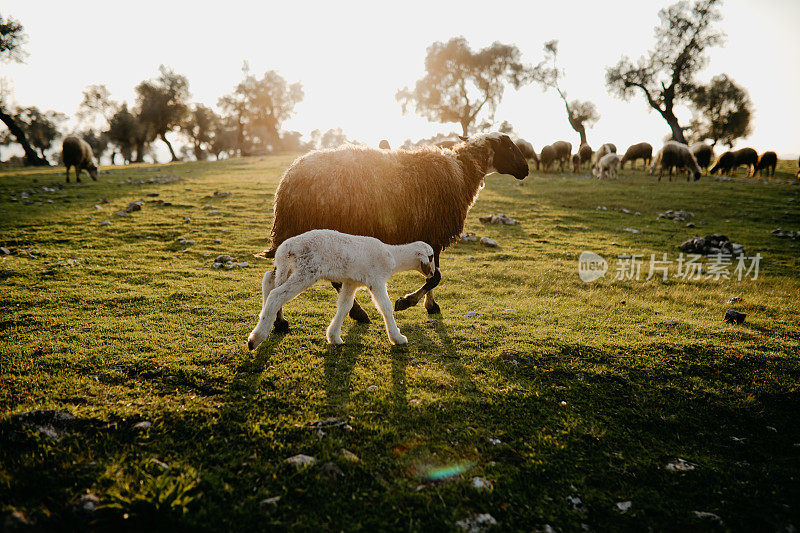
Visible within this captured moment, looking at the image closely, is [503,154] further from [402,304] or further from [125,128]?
[125,128]

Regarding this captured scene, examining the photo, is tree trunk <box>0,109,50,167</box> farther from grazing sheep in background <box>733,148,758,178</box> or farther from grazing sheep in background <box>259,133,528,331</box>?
grazing sheep in background <box>733,148,758,178</box>

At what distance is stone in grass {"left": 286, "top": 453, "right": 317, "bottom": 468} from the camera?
9.42ft

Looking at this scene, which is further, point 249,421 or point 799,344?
point 799,344

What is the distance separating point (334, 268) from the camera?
470cm

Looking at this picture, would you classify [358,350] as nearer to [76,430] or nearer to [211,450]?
[211,450]

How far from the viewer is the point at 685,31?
4069 centimetres

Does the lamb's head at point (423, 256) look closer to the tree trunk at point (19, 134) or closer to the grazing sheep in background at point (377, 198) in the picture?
the grazing sheep in background at point (377, 198)

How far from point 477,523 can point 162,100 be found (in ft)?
210

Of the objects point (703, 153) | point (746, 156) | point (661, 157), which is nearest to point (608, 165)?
point (661, 157)

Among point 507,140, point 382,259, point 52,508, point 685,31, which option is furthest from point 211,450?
point 685,31

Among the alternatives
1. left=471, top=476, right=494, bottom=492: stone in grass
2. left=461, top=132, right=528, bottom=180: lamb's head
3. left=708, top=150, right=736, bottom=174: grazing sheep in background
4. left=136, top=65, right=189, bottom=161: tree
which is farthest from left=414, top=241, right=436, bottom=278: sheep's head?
left=136, top=65, right=189, bottom=161: tree

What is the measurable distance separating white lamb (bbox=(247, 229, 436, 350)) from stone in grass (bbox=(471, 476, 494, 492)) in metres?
2.39

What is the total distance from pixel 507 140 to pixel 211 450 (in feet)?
23.7

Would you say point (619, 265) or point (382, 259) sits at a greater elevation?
point (382, 259)
